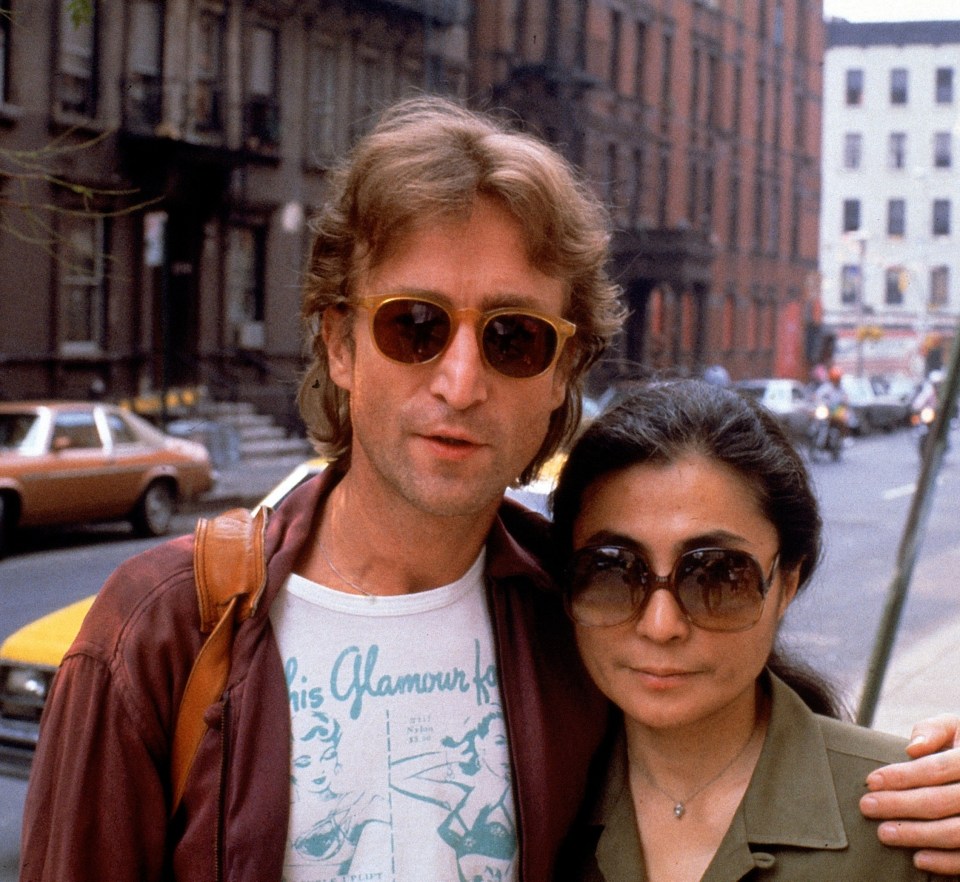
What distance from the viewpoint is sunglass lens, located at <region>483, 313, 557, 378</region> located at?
2234mm

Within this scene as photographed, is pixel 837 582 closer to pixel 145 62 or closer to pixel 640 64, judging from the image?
pixel 145 62

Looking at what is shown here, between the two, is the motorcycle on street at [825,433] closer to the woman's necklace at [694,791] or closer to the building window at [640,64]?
the building window at [640,64]

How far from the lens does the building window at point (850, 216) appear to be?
54903 mm

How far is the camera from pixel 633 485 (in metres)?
2.28

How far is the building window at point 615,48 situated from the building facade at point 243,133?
0.06 m

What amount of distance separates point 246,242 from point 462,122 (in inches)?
923

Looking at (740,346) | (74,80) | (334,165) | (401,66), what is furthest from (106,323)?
(740,346)

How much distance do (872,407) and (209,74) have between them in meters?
24.1

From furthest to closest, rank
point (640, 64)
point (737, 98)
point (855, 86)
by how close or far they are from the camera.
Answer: point (855, 86) → point (737, 98) → point (640, 64)

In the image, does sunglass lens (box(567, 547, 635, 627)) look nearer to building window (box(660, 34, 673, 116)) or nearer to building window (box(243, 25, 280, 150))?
building window (box(243, 25, 280, 150))

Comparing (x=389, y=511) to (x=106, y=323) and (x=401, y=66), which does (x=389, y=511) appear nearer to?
(x=106, y=323)

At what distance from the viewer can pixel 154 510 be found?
50.4 feet

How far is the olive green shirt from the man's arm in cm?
3

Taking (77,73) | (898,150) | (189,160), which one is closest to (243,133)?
(189,160)
